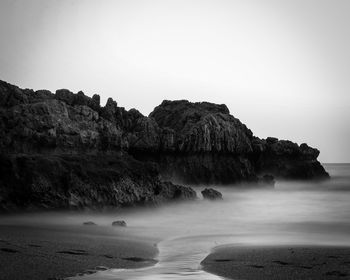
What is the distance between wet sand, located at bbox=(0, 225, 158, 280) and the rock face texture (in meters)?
6.18

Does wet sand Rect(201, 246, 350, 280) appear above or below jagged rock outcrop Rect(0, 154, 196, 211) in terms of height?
below

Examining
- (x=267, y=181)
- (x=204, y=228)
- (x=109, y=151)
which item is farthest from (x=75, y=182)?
(x=267, y=181)

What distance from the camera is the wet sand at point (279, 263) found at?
10.7 meters

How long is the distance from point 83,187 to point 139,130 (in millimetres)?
27793

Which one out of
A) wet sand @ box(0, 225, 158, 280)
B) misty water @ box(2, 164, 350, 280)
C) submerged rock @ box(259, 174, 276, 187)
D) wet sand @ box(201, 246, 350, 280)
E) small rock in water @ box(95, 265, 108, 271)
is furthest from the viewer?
submerged rock @ box(259, 174, 276, 187)

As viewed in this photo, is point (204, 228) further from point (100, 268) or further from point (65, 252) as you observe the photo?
point (100, 268)

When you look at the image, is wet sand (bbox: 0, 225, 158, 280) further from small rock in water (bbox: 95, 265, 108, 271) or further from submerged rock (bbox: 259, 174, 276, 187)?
submerged rock (bbox: 259, 174, 276, 187)

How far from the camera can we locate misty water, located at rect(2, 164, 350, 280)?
11.9 meters

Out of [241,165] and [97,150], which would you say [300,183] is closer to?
[241,165]

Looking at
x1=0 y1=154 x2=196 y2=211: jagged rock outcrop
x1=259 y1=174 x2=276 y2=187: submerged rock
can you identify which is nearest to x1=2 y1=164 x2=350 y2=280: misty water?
x1=0 y1=154 x2=196 y2=211: jagged rock outcrop

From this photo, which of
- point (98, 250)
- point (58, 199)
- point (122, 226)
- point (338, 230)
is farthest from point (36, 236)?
point (338, 230)

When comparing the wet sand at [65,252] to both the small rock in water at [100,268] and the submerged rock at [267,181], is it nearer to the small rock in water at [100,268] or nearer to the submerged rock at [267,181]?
the small rock in water at [100,268]

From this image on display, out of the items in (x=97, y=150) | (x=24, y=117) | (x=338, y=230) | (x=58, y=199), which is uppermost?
(x=24, y=117)

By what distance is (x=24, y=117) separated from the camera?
33312 millimetres
